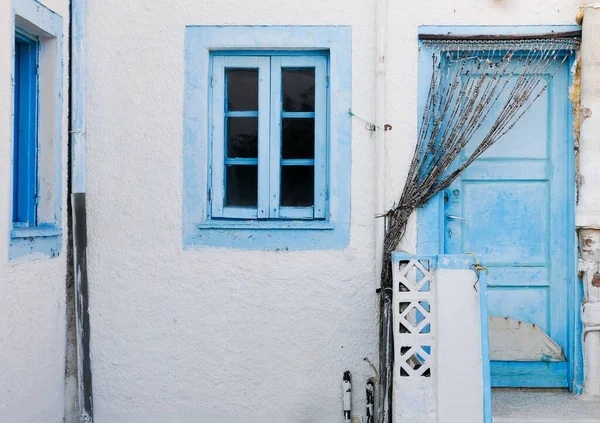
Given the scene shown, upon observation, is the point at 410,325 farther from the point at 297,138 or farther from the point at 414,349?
the point at 297,138

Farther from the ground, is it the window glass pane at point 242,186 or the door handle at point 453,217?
the window glass pane at point 242,186

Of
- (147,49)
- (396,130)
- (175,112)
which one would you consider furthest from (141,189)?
(396,130)

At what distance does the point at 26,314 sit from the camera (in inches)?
189

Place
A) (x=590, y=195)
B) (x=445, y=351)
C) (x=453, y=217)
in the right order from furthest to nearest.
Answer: (x=453, y=217) < (x=590, y=195) < (x=445, y=351)

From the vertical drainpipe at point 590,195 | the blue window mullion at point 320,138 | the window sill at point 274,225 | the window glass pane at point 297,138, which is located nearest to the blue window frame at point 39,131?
the window sill at point 274,225

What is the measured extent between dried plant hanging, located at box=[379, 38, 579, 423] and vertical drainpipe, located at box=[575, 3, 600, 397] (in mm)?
167

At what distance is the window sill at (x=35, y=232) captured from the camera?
4.68 metres

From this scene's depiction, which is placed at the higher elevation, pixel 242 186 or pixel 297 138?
pixel 297 138

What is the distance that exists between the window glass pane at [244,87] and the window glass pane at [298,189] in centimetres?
55

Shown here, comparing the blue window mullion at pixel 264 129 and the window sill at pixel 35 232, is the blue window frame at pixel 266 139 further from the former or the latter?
the window sill at pixel 35 232

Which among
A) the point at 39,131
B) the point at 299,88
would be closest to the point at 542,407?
the point at 299,88

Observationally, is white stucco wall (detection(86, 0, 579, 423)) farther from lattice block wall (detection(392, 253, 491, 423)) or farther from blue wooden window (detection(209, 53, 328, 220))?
lattice block wall (detection(392, 253, 491, 423))

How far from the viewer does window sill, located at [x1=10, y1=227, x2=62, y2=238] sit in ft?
15.4

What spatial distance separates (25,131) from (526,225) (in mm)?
3337
